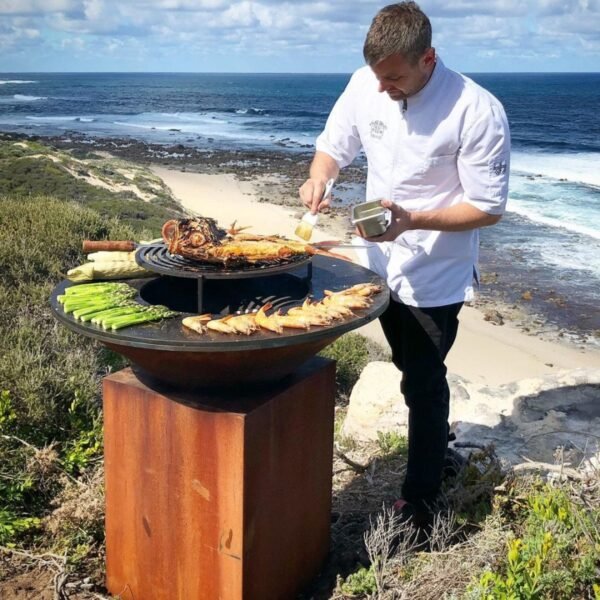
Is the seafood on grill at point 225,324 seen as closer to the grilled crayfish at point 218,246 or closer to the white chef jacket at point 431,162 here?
the grilled crayfish at point 218,246

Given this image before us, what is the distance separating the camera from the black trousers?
3.54 m

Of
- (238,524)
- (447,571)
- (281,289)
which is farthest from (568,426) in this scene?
(238,524)

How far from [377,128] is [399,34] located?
586 mm

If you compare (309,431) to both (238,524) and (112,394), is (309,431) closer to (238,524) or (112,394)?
(238,524)

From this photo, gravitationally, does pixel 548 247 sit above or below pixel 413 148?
below

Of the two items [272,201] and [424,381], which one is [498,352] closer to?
[424,381]

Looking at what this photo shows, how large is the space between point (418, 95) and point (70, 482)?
2.85 m

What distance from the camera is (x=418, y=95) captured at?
326cm

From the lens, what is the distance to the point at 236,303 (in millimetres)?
3600

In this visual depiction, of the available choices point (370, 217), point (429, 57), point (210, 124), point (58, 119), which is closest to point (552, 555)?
point (370, 217)

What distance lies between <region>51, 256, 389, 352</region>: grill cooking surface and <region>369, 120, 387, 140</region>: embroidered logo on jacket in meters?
0.67

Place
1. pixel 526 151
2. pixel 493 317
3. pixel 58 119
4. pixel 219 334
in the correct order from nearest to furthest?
pixel 219 334 < pixel 493 317 < pixel 526 151 < pixel 58 119

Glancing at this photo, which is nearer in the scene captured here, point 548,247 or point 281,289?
point 281,289

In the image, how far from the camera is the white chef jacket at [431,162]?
319cm
